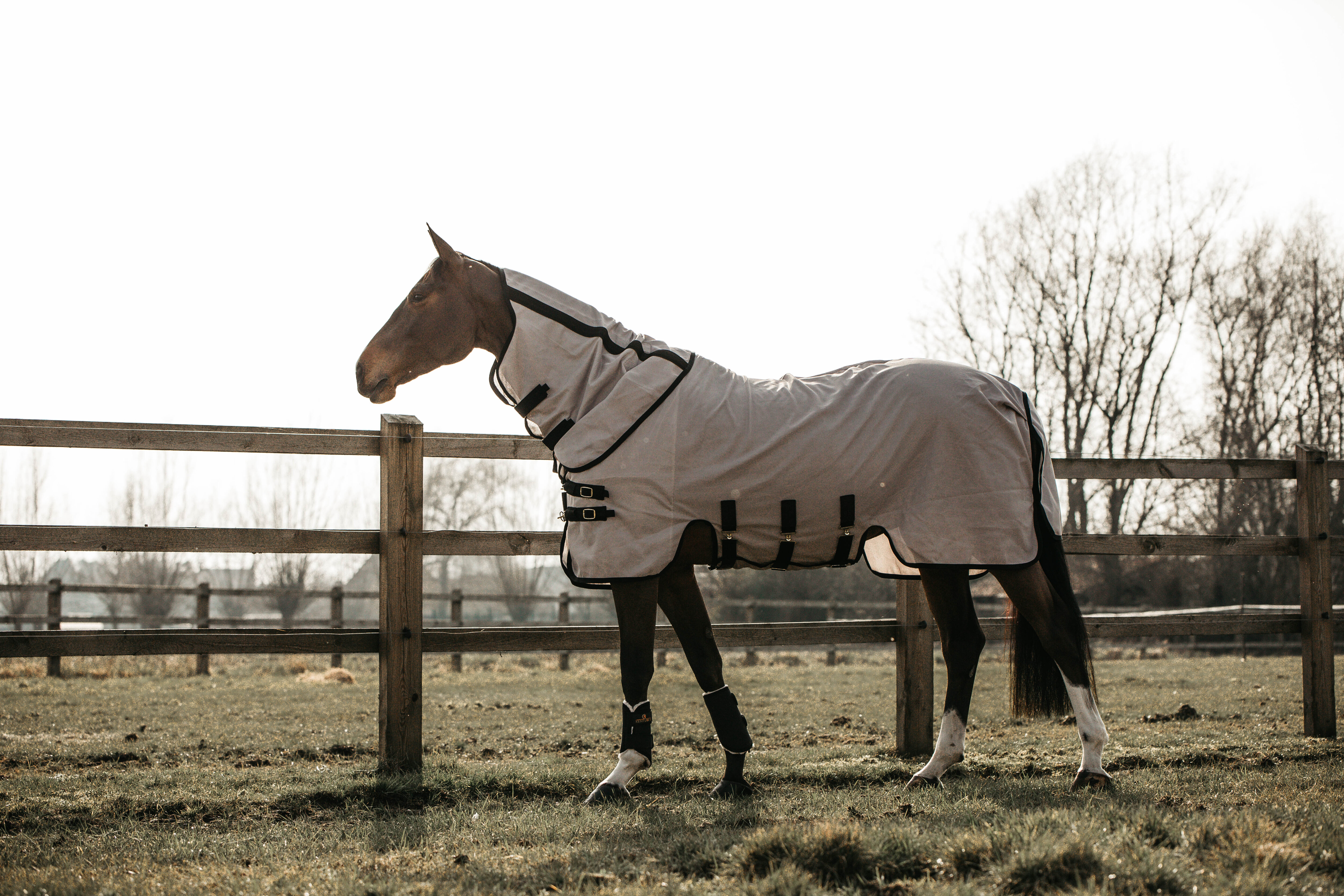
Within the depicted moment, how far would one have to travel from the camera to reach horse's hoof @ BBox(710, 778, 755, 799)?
3619mm

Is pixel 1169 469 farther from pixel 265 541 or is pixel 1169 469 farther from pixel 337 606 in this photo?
pixel 337 606

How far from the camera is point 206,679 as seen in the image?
36.1 feet

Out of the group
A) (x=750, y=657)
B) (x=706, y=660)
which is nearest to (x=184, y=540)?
(x=706, y=660)

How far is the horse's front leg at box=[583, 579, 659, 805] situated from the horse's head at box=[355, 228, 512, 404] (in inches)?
45.9

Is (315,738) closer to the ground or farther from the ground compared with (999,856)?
closer to the ground

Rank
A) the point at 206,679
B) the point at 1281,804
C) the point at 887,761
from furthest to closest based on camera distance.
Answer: the point at 206,679, the point at 887,761, the point at 1281,804

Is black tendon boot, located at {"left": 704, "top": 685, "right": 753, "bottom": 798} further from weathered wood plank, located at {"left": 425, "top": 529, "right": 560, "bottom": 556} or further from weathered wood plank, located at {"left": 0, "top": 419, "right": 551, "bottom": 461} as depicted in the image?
weathered wood plank, located at {"left": 0, "top": 419, "right": 551, "bottom": 461}

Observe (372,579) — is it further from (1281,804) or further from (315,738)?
(1281,804)

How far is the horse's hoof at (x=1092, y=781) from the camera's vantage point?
3477mm

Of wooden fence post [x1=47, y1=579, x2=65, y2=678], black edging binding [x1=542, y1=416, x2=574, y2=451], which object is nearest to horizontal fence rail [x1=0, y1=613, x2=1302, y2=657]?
black edging binding [x1=542, y1=416, x2=574, y2=451]

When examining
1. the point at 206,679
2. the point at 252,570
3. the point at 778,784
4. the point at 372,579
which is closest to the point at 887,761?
the point at 778,784

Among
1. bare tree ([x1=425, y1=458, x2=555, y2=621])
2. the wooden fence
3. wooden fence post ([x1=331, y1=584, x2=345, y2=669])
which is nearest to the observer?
the wooden fence

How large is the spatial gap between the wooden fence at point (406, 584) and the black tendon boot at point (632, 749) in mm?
956

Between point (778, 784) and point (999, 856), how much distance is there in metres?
1.81
